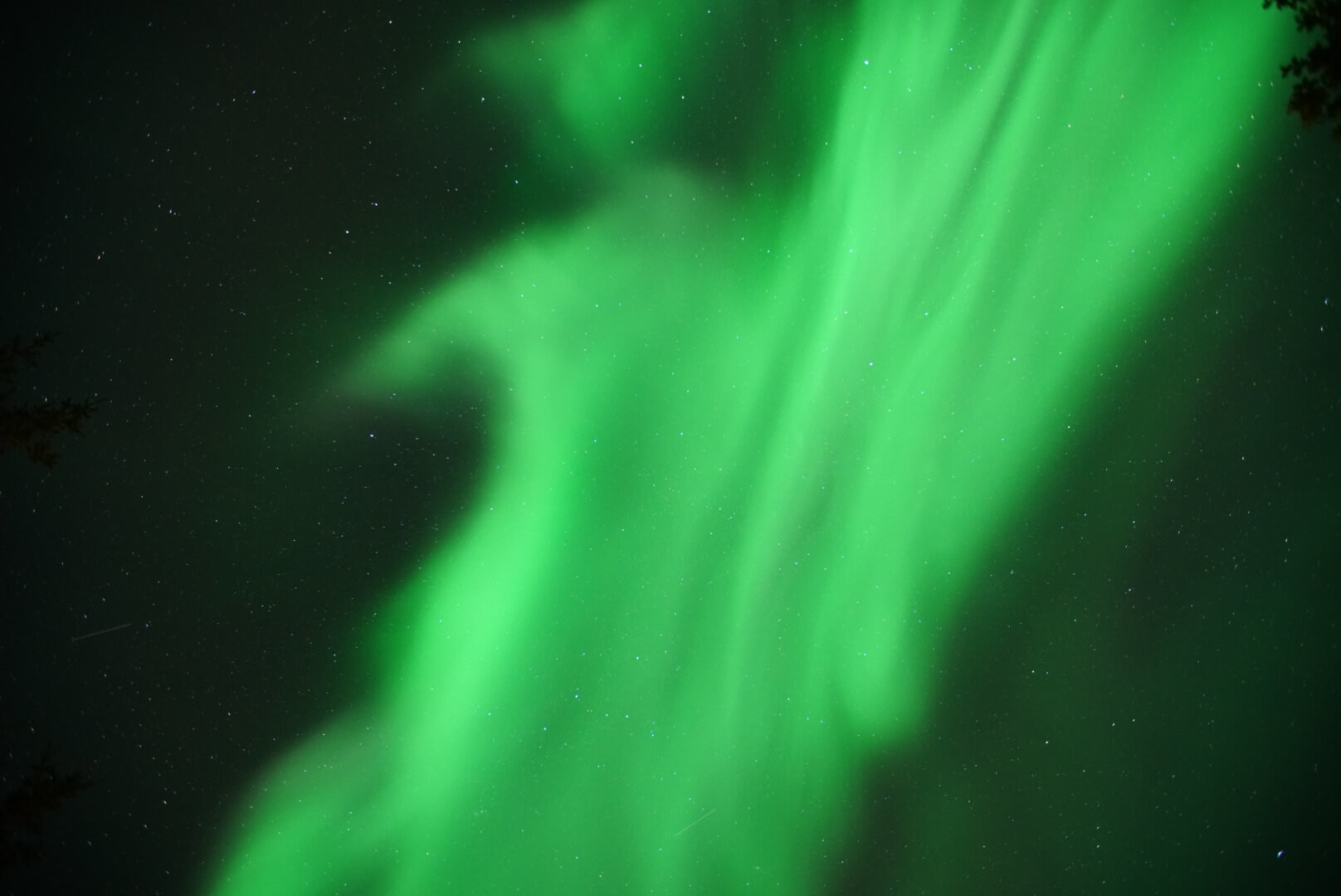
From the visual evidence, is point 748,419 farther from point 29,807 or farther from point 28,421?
point 29,807

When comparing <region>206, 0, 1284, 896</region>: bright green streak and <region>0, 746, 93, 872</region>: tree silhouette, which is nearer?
<region>0, 746, 93, 872</region>: tree silhouette

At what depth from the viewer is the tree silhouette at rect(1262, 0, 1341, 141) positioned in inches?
47.8

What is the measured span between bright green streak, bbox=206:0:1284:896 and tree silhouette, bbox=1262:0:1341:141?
1262mm

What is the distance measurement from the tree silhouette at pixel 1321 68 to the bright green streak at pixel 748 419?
1.26m

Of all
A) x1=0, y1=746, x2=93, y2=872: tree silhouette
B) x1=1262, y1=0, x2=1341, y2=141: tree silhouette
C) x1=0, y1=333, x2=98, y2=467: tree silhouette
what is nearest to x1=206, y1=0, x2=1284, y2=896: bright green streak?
x1=0, y1=746, x2=93, y2=872: tree silhouette

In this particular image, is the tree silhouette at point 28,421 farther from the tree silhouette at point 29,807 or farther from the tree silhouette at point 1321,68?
the tree silhouette at point 1321,68

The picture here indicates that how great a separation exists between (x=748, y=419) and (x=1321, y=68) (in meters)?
1.55

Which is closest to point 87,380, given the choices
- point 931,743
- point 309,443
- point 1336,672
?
point 309,443

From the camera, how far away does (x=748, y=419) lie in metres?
2.59

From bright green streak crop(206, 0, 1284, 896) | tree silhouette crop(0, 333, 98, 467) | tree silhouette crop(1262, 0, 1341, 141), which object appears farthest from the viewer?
bright green streak crop(206, 0, 1284, 896)

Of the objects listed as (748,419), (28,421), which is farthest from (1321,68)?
(28,421)

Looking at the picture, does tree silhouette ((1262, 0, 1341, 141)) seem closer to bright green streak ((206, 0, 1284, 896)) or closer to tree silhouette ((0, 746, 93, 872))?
bright green streak ((206, 0, 1284, 896))

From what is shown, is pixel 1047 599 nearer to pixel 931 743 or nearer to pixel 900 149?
pixel 931 743

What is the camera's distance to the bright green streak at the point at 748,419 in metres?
2.46
